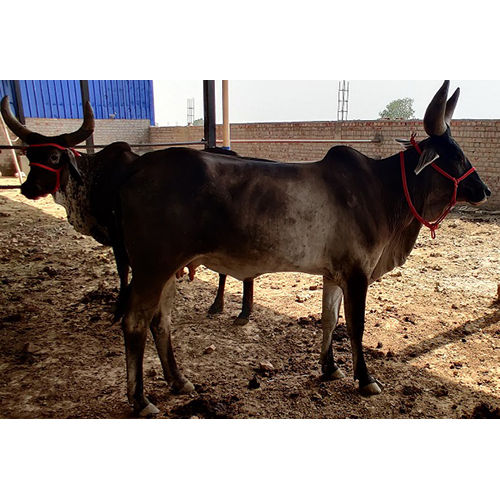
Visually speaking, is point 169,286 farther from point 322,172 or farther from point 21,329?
point 21,329

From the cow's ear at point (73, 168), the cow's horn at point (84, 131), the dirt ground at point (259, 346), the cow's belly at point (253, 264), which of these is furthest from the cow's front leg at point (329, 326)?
the cow's horn at point (84, 131)

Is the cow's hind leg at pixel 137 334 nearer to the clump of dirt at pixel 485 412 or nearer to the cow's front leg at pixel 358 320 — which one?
the cow's front leg at pixel 358 320

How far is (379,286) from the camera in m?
5.17

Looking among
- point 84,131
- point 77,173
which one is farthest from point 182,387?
point 84,131

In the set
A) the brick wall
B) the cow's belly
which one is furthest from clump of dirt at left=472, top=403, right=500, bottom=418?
the brick wall

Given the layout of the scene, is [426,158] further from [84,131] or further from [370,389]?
[84,131]

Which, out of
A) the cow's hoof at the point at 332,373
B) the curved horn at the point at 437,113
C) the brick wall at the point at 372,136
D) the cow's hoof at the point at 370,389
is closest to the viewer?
the curved horn at the point at 437,113

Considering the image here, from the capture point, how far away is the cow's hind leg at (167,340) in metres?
2.94

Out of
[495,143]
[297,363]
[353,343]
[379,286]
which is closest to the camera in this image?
[353,343]

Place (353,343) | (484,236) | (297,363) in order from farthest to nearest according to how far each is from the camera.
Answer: (484,236) → (297,363) → (353,343)

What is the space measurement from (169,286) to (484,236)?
650 centimetres

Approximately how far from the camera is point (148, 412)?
2742 mm

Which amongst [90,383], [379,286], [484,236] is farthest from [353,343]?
[484,236]

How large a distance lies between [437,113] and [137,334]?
2352 mm
